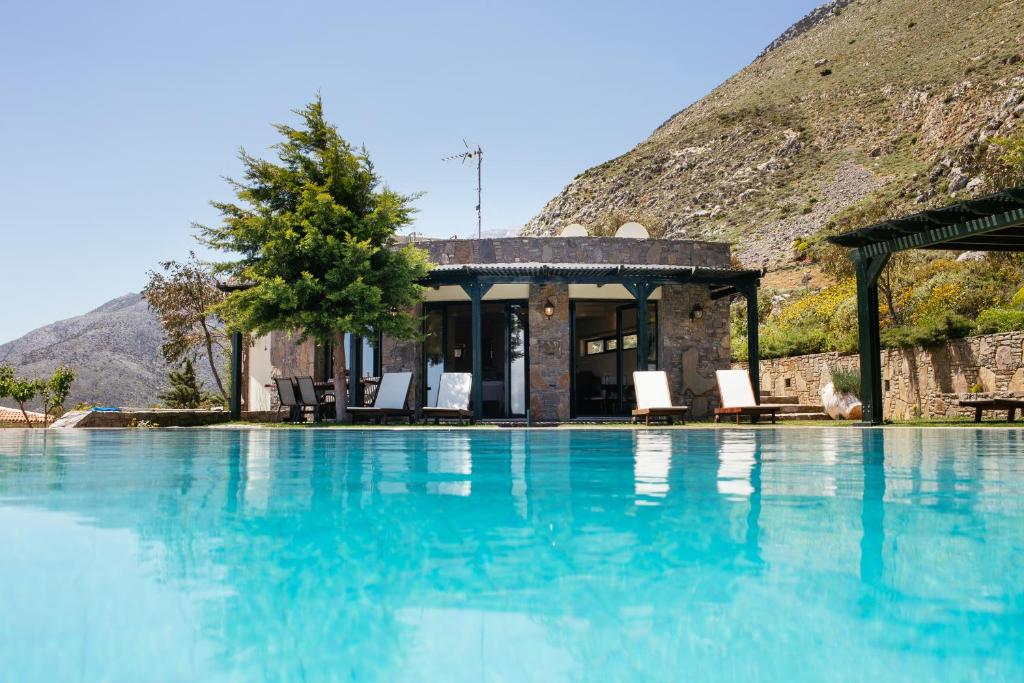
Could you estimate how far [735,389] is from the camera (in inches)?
575

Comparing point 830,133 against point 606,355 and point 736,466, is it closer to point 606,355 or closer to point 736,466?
point 606,355

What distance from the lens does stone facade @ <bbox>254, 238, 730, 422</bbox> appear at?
A: 1587 centimetres

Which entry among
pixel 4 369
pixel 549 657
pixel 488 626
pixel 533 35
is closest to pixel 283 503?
pixel 488 626

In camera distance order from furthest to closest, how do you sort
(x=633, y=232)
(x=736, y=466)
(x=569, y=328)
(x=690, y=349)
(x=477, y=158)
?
(x=477, y=158), (x=633, y=232), (x=690, y=349), (x=569, y=328), (x=736, y=466)

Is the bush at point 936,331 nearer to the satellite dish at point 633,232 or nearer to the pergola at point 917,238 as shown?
the pergola at point 917,238

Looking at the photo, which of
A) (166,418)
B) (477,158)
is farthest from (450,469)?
(477,158)

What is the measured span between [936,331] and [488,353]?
979cm

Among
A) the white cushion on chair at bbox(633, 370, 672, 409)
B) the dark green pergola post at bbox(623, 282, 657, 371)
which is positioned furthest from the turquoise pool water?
the dark green pergola post at bbox(623, 282, 657, 371)

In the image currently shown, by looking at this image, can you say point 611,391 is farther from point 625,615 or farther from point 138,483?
point 625,615

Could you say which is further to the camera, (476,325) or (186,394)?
(186,394)

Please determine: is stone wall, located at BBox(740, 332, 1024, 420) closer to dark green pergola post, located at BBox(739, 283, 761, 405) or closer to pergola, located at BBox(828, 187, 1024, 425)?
pergola, located at BBox(828, 187, 1024, 425)

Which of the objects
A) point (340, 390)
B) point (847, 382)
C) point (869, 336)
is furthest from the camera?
point (847, 382)

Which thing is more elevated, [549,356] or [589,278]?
[589,278]

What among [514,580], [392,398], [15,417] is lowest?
[15,417]
